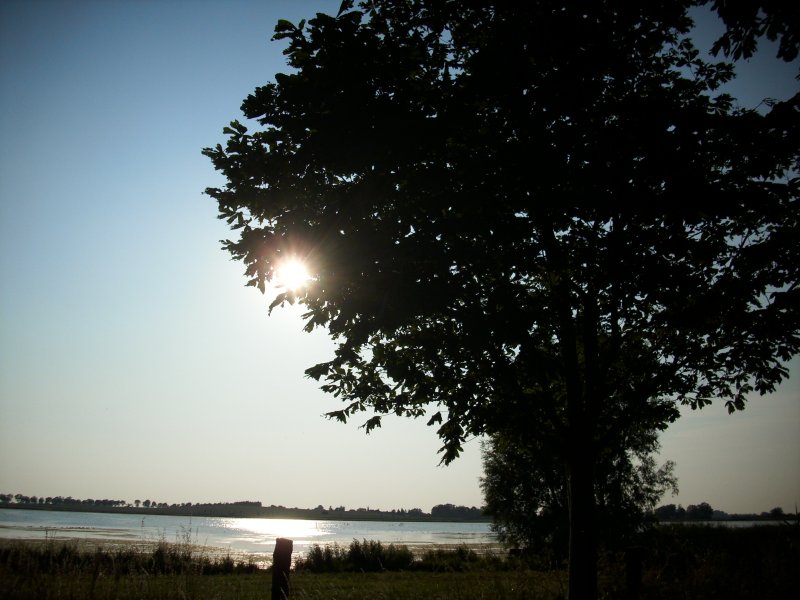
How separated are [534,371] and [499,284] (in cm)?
206

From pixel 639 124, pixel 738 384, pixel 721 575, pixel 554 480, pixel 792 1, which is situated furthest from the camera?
pixel 554 480

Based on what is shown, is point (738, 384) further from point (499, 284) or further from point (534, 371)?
point (499, 284)

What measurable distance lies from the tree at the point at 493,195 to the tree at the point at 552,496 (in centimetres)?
2063

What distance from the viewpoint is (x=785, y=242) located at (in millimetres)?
6484

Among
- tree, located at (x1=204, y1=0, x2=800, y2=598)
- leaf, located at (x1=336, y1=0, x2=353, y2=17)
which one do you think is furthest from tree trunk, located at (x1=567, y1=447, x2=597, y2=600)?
leaf, located at (x1=336, y1=0, x2=353, y2=17)

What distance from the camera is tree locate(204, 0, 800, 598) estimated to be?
595 cm

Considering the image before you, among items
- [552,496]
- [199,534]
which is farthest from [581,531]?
[199,534]

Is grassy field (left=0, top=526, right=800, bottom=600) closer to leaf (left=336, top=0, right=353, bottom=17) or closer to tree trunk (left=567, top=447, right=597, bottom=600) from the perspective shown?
tree trunk (left=567, top=447, right=597, bottom=600)

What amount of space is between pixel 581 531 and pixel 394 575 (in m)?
14.6

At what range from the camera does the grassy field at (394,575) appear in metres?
6.70

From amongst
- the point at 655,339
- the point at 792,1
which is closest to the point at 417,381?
the point at 655,339

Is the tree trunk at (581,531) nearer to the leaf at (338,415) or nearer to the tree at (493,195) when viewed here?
the tree at (493,195)

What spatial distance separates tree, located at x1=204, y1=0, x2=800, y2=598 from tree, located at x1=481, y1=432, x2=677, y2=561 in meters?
20.6

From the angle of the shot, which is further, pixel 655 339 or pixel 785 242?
pixel 655 339
